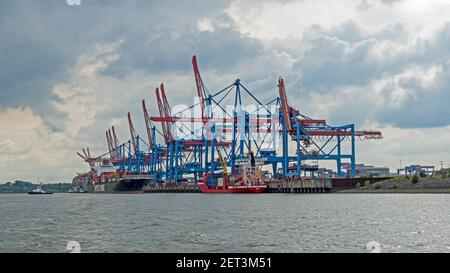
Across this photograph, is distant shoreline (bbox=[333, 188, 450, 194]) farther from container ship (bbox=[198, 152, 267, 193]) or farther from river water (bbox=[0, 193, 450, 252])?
river water (bbox=[0, 193, 450, 252])

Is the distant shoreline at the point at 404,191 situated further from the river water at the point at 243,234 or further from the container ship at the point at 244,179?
the river water at the point at 243,234

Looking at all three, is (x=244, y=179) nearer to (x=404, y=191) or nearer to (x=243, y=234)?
(x=404, y=191)

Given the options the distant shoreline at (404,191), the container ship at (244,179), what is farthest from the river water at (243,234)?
the container ship at (244,179)

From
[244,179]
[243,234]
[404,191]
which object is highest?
[244,179]

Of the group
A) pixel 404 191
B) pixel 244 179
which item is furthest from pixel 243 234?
pixel 244 179

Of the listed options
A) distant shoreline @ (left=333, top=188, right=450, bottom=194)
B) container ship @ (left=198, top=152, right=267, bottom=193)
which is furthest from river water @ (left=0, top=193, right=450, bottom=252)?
container ship @ (left=198, top=152, right=267, bottom=193)

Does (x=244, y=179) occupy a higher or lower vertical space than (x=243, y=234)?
higher

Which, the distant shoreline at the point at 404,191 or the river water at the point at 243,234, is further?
the distant shoreline at the point at 404,191

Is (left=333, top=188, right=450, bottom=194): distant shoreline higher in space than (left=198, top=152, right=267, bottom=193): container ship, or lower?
lower

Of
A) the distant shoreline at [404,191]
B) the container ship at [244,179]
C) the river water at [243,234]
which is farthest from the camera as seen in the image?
the container ship at [244,179]
